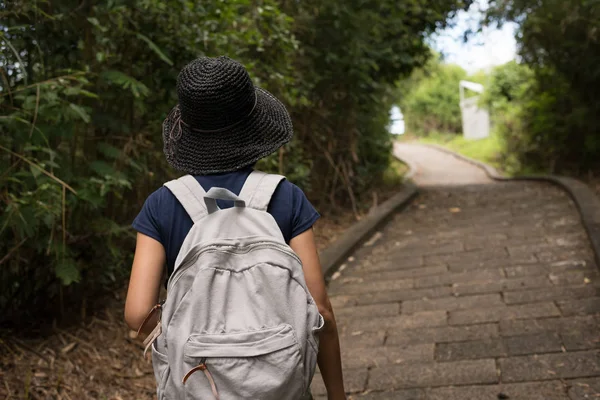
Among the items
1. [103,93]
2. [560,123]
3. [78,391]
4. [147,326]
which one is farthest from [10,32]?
[560,123]

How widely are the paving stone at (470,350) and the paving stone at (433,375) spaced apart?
121 millimetres

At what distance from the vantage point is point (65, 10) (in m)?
4.14

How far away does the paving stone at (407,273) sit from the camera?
6.87m

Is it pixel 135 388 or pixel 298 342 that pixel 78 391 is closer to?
pixel 135 388

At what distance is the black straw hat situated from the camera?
2.04 meters

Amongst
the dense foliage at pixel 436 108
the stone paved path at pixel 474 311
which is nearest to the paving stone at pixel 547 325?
the stone paved path at pixel 474 311

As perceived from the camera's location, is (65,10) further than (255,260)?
Yes

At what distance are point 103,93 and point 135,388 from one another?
1.72 meters

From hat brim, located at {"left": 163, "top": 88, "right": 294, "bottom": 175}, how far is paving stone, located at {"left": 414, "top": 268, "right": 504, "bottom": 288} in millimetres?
4512

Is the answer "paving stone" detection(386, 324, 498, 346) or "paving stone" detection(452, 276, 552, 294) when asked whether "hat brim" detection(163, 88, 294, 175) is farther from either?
"paving stone" detection(452, 276, 552, 294)

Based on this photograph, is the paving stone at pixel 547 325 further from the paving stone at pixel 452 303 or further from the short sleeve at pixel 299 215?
the short sleeve at pixel 299 215

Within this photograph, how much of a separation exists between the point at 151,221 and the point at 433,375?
8.64 ft

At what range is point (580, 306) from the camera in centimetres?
518

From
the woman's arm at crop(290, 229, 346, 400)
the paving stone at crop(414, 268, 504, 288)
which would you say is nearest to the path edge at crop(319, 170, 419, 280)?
the paving stone at crop(414, 268, 504, 288)
